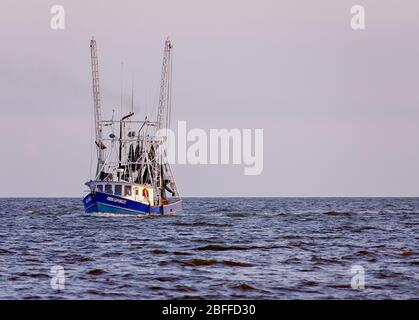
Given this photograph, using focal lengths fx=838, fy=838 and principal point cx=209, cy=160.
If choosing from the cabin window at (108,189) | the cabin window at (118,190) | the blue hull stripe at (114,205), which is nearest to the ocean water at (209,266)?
the blue hull stripe at (114,205)

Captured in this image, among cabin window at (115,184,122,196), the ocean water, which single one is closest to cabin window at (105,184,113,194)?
cabin window at (115,184,122,196)

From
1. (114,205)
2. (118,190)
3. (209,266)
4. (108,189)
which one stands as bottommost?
(209,266)

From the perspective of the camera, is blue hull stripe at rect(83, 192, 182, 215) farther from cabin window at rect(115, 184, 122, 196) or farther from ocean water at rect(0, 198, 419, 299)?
ocean water at rect(0, 198, 419, 299)

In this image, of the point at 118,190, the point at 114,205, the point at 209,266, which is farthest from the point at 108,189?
the point at 209,266

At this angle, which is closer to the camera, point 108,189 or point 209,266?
point 209,266

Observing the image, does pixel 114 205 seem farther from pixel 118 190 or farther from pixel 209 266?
pixel 209 266

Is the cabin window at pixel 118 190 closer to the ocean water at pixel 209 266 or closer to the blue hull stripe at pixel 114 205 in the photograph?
the blue hull stripe at pixel 114 205

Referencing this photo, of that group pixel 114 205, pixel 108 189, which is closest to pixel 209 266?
pixel 108 189

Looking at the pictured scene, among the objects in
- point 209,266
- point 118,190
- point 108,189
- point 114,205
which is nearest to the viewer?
point 209,266

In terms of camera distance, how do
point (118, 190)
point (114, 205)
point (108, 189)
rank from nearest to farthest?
point (108, 189) < point (114, 205) < point (118, 190)

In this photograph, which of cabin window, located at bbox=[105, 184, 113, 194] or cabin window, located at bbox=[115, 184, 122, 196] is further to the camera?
cabin window, located at bbox=[115, 184, 122, 196]

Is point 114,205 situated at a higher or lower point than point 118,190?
lower
